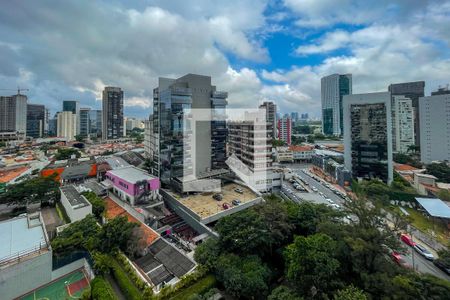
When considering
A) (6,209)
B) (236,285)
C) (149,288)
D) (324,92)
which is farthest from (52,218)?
(324,92)

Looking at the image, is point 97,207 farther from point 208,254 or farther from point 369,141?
point 369,141

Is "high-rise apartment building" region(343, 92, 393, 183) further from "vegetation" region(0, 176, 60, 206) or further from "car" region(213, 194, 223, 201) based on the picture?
"vegetation" region(0, 176, 60, 206)

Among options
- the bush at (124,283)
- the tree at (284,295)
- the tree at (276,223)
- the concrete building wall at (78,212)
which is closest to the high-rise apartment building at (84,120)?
the concrete building wall at (78,212)

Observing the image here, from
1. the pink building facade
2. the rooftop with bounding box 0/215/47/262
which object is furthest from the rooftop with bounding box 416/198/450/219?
the rooftop with bounding box 0/215/47/262

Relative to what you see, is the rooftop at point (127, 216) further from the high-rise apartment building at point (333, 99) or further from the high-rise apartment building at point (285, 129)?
the high-rise apartment building at point (333, 99)

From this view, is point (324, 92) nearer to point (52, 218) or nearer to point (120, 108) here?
point (120, 108)

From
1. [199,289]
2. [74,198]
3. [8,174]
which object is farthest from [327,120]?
[8,174]
